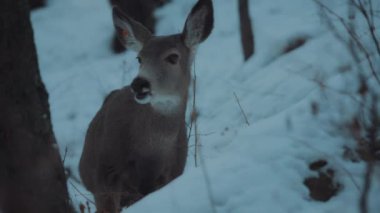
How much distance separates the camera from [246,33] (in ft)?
37.2

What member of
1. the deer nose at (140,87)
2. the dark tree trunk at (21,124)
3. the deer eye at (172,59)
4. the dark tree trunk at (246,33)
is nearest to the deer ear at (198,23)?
the deer eye at (172,59)

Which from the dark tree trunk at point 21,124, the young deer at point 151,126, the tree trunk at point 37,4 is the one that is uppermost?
the dark tree trunk at point 21,124

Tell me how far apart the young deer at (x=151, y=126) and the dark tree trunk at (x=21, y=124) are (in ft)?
3.77

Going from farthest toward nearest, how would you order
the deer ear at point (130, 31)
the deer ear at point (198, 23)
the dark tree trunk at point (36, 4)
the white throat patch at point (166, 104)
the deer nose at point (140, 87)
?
the dark tree trunk at point (36, 4) < the deer ear at point (130, 31) < the deer ear at point (198, 23) < the white throat patch at point (166, 104) < the deer nose at point (140, 87)

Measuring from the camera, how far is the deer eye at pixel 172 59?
5875 mm

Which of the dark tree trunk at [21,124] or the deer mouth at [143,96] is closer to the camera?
the dark tree trunk at [21,124]

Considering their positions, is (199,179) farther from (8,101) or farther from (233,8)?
(233,8)

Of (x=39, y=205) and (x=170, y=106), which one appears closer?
(x=39, y=205)

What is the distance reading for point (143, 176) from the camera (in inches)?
227

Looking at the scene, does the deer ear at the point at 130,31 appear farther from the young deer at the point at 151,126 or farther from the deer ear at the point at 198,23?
the deer ear at the point at 198,23

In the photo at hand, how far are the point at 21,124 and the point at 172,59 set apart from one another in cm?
191

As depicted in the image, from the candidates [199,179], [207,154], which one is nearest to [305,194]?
[199,179]

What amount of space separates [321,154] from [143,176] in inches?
80.2

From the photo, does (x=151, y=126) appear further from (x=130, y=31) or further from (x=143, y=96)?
(x=130, y=31)
